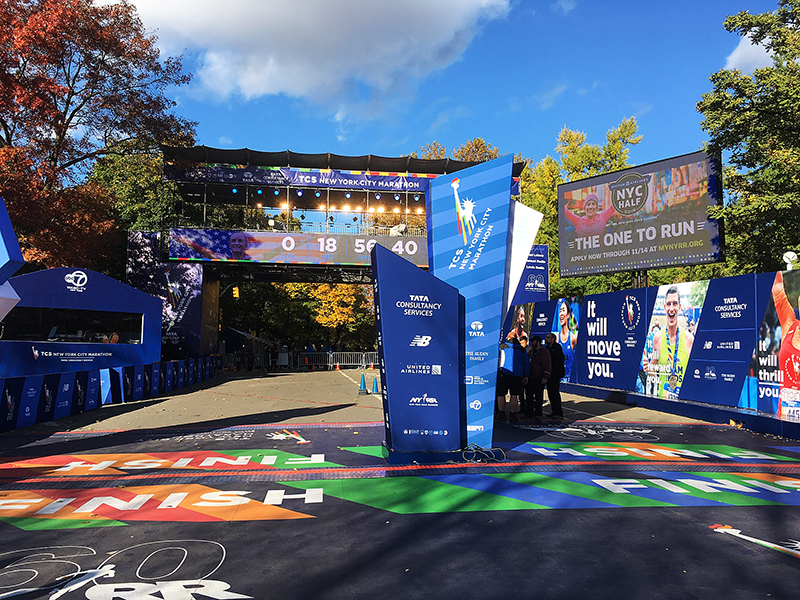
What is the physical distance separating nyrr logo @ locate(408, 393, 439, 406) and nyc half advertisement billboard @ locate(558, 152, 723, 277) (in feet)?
39.3

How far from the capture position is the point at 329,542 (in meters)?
4.64

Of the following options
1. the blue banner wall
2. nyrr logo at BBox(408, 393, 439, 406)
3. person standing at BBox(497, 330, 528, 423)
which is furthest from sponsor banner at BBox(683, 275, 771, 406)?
nyrr logo at BBox(408, 393, 439, 406)

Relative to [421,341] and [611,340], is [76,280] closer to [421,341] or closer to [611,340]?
[421,341]

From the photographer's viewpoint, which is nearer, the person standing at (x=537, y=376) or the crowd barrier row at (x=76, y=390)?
the crowd barrier row at (x=76, y=390)

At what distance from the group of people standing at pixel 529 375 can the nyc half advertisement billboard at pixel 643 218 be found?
6.80 metres

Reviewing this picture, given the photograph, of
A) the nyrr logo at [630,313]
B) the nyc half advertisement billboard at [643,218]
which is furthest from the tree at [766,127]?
the nyrr logo at [630,313]

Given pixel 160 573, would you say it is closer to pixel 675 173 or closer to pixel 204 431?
pixel 204 431

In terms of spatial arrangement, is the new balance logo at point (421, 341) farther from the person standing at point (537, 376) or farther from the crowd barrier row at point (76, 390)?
the crowd barrier row at point (76, 390)

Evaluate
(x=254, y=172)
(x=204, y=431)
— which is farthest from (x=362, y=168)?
(x=204, y=431)

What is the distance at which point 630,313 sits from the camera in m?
15.3

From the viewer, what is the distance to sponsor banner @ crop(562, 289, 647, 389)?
15.0 m

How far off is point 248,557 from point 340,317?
35499 mm

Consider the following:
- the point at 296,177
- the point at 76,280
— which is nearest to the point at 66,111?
the point at 76,280

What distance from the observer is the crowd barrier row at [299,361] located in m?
33.1
